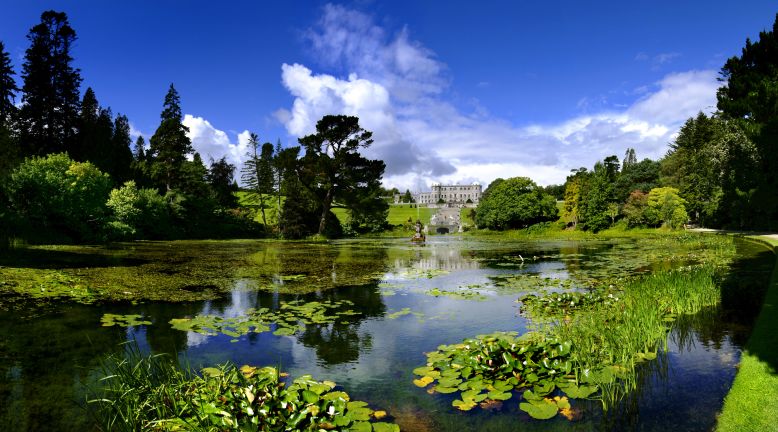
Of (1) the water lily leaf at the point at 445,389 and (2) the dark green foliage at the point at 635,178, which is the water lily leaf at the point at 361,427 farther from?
(2) the dark green foliage at the point at 635,178

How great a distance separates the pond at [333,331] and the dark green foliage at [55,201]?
10.9 m

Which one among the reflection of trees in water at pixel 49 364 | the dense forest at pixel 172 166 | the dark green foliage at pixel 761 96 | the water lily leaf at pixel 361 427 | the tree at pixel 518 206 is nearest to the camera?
the water lily leaf at pixel 361 427

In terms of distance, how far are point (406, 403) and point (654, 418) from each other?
318cm

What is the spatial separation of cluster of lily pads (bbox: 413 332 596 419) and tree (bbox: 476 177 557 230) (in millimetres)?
73125

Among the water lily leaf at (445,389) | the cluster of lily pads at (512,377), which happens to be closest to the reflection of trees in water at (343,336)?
the cluster of lily pads at (512,377)

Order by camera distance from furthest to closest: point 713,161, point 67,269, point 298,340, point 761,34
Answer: point 713,161, point 761,34, point 67,269, point 298,340

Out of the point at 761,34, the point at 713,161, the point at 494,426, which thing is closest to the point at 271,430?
the point at 494,426

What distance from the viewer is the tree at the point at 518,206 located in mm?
77125

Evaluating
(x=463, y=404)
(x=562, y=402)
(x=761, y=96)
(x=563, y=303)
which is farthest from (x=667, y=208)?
(x=463, y=404)

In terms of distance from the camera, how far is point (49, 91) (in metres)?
52.8

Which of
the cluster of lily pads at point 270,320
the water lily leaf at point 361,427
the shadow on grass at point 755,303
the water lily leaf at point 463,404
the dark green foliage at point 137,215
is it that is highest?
the dark green foliage at point 137,215

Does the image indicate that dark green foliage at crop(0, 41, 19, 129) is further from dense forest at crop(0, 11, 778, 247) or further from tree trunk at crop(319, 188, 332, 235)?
tree trunk at crop(319, 188, 332, 235)

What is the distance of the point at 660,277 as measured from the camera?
39.5 ft

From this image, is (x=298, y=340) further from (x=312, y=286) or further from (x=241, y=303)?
(x=312, y=286)
